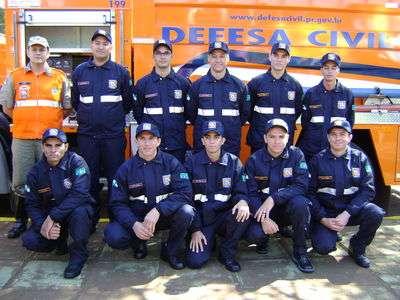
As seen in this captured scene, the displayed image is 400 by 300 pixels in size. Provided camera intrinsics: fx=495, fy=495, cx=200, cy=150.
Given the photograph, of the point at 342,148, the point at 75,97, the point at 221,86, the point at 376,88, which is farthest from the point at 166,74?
the point at 376,88

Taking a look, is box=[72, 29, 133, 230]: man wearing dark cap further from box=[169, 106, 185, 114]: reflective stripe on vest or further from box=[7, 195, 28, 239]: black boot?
box=[7, 195, 28, 239]: black boot

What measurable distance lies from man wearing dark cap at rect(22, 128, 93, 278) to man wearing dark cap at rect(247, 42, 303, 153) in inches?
66.7

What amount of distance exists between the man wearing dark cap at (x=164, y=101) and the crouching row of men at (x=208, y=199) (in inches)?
16.8

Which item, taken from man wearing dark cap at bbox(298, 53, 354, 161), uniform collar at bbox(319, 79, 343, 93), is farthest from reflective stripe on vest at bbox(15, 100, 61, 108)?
uniform collar at bbox(319, 79, 343, 93)

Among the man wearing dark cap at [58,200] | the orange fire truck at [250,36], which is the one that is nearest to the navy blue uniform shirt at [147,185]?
the man wearing dark cap at [58,200]

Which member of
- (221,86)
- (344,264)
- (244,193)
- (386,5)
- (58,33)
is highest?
(386,5)

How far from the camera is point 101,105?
454 cm

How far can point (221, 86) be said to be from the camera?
4586mm

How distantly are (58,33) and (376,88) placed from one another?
131 inches

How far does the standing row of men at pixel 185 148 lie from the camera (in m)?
4.05

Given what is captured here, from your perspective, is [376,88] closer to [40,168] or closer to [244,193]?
[244,193]

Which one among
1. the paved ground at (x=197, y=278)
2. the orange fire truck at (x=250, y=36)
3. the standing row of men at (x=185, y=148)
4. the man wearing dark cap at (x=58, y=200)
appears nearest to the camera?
the paved ground at (x=197, y=278)

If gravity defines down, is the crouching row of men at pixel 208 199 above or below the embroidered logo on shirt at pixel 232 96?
below

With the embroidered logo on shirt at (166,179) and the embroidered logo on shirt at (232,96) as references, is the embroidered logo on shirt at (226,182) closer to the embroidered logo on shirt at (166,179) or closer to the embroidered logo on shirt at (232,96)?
the embroidered logo on shirt at (166,179)
